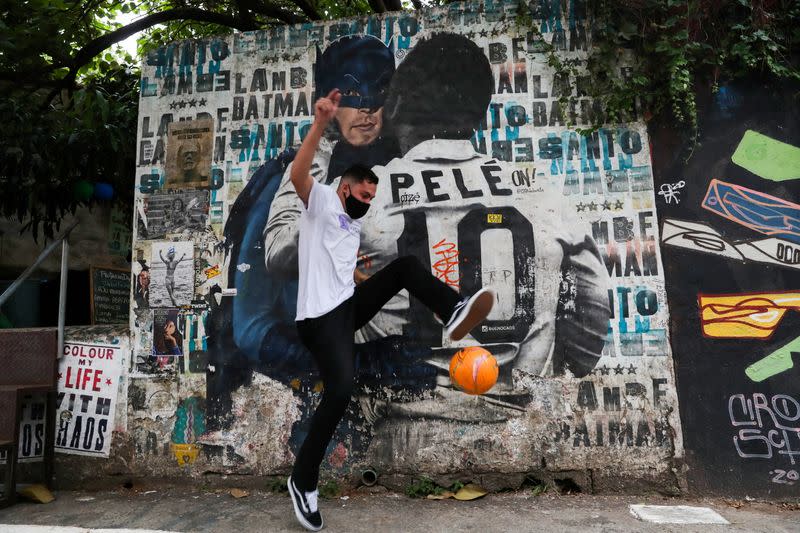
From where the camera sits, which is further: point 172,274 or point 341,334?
point 172,274

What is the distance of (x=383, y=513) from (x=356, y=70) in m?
3.09

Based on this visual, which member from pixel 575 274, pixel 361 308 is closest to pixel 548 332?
pixel 575 274

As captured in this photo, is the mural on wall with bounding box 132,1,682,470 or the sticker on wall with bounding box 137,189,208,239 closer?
the mural on wall with bounding box 132,1,682,470

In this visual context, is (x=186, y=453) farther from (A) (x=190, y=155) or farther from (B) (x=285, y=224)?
(A) (x=190, y=155)

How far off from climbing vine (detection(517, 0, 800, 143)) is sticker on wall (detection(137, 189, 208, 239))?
2.76m

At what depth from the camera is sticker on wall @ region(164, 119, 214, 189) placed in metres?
4.47

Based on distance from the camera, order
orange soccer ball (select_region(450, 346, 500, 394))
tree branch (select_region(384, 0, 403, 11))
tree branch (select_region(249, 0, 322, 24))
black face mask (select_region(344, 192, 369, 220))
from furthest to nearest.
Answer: tree branch (select_region(384, 0, 403, 11)) < tree branch (select_region(249, 0, 322, 24)) < black face mask (select_region(344, 192, 369, 220)) < orange soccer ball (select_region(450, 346, 500, 394))

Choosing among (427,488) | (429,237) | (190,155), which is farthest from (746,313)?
(190,155)

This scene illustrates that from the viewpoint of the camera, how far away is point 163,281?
4395 mm

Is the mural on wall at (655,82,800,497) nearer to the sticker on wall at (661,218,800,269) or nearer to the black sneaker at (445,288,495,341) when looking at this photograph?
the sticker on wall at (661,218,800,269)

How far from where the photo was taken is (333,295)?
3.42 meters

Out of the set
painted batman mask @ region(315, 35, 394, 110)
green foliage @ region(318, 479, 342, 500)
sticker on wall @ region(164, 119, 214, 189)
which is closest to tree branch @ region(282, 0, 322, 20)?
painted batman mask @ region(315, 35, 394, 110)

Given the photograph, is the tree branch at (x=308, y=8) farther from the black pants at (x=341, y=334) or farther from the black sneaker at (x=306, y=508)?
the black sneaker at (x=306, y=508)

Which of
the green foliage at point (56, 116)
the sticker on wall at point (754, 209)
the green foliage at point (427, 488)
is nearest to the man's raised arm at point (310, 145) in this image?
the green foliage at point (427, 488)
